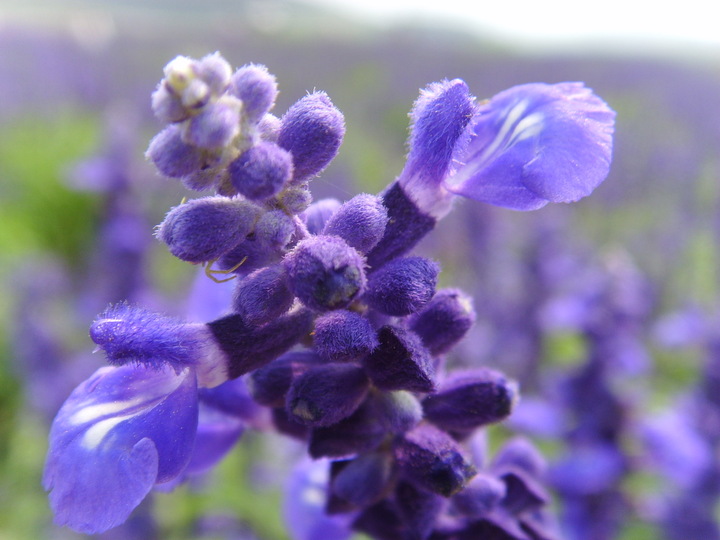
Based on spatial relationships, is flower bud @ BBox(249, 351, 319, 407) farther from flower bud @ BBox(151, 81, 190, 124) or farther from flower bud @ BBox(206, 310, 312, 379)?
flower bud @ BBox(151, 81, 190, 124)

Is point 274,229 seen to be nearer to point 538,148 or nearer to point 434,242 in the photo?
point 538,148

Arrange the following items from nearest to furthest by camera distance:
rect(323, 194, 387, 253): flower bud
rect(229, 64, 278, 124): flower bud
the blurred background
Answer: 1. rect(229, 64, 278, 124): flower bud
2. rect(323, 194, 387, 253): flower bud
3. the blurred background

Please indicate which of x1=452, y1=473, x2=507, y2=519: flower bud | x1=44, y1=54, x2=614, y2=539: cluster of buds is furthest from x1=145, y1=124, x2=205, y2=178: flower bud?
x1=452, y1=473, x2=507, y2=519: flower bud

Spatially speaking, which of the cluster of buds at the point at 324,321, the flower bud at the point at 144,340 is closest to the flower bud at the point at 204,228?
the cluster of buds at the point at 324,321

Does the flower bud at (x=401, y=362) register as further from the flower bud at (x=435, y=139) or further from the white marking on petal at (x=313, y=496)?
the white marking on petal at (x=313, y=496)

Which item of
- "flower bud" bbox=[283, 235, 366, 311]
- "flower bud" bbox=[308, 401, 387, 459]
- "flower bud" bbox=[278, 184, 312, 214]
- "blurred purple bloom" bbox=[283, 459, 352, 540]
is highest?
"flower bud" bbox=[278, 184, 312, 214]

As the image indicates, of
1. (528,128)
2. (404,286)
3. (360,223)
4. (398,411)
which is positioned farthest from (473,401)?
(528,128)

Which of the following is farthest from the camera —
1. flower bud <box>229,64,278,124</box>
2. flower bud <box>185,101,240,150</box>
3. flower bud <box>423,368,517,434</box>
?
flower bud <box>423,368,517,434</box>
